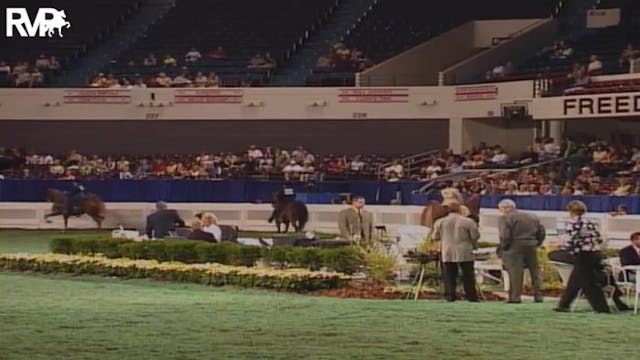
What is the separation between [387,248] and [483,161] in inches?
765

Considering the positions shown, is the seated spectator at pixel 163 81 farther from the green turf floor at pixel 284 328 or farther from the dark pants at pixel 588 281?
the dark pants at pixel 588 281

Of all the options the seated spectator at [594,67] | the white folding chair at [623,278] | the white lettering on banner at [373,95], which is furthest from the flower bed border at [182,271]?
the white lettering on banner at [373,95]

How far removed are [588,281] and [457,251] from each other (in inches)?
85.4

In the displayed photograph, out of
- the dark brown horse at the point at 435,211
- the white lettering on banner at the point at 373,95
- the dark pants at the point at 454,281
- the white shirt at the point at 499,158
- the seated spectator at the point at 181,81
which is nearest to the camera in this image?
the dark pants at the point at 454,281

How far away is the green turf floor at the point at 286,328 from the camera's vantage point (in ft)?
45.2

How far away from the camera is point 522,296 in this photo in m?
20.0

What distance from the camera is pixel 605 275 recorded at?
18031 mm

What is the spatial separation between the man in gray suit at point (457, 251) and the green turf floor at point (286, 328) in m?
0.48

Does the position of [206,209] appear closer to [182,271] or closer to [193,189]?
[193,189]

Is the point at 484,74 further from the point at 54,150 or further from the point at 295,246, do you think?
the point at 295,246

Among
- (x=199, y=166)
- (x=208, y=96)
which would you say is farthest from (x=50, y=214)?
(x=208, y=96)

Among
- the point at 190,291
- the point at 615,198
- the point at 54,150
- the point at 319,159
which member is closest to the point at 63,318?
the point at 190,291

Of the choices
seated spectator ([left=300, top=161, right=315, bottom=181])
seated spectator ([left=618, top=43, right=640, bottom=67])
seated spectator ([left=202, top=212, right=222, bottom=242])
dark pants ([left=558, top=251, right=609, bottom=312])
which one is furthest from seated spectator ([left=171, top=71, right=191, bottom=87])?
dark pants ([left=558, top=251, right=609, bottom=312])

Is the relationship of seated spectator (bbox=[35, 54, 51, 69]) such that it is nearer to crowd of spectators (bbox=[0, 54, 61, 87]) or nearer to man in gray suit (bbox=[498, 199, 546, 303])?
crowd of spectators (bbox=[0, 54, 61, 87])
